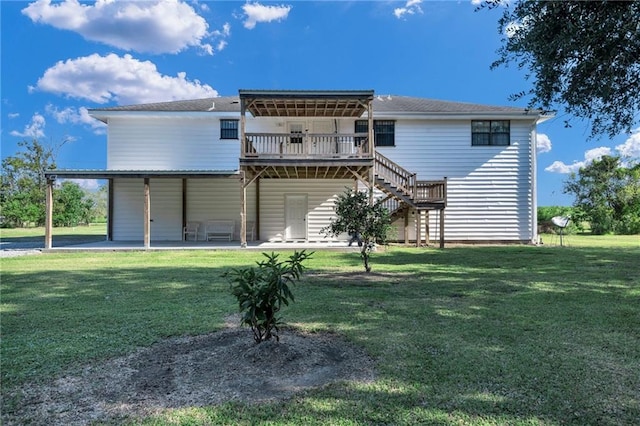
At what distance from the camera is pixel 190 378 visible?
3.34 metres

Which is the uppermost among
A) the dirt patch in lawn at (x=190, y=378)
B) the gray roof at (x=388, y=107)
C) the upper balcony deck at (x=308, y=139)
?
the gray roof at (x=388, y=107)

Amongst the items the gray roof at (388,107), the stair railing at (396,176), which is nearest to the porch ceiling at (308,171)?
the stair railing at (396,176)

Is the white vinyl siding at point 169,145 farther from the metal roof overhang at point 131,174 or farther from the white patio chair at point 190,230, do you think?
the metal roof overhang at point 131,174

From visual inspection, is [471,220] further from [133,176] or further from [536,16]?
[133,176]

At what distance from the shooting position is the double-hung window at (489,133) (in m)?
17.0

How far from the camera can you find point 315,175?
1664 cm

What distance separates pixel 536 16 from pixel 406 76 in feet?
55.2

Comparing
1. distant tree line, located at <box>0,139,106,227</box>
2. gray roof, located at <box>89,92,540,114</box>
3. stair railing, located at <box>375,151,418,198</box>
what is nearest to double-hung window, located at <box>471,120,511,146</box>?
gray roof, located at <box>89,92,540,114</box>

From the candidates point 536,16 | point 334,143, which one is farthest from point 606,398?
point 334,143

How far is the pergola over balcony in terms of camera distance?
1323 cm

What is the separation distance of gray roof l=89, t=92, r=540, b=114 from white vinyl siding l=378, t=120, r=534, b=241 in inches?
21.9

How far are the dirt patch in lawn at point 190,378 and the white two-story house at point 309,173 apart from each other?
41.8 feet

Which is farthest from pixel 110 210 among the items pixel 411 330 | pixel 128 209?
pixel 411 330

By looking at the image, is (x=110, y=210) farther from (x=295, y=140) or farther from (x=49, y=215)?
(x=295, y=140)
